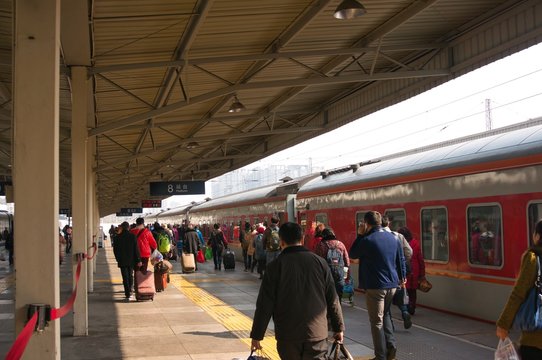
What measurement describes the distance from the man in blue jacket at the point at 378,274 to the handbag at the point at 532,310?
2.52 m

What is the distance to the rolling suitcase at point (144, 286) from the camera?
13211mm

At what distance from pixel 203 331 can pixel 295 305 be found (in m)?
5.28

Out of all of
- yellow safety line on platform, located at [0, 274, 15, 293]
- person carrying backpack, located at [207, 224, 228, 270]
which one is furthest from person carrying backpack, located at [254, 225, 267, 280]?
yellow safety line on platform, located at [0, 274, 15, 293]

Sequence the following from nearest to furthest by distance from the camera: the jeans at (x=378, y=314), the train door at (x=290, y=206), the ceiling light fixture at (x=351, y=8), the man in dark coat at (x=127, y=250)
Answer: the jeans at (x=378, y=314), the ceiling light fixture at (x=351, y=8), the man in dark coat at (x=127, y=250), the train door at (x=290, y=206)

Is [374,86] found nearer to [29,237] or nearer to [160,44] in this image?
[160,44]

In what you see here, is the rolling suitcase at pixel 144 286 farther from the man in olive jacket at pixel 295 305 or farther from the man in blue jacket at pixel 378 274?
the man in olive jacket at pixel 295 305

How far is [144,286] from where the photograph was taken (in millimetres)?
13250

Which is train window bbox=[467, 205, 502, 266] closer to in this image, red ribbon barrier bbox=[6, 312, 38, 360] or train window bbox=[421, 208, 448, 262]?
train window bbox=[421, 208, 448, 262]

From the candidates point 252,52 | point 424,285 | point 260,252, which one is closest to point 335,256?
point 424,285

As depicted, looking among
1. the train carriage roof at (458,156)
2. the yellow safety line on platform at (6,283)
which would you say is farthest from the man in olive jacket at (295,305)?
the yellow safety line on platform at (6,283)

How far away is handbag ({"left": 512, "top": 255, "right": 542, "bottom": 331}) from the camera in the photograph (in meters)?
4.48

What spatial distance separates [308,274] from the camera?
4.75 metres

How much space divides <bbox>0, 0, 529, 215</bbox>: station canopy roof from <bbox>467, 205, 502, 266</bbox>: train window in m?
2.79

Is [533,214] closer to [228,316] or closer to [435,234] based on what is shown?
[435,234]
